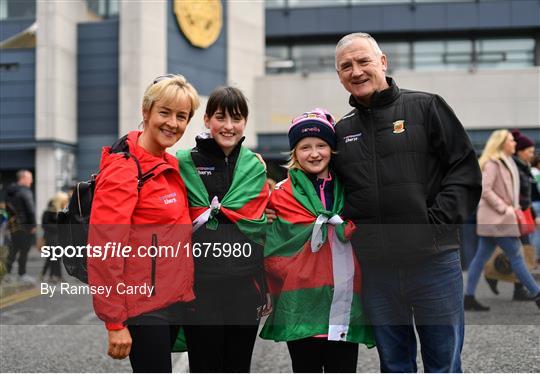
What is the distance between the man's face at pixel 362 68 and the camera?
309cm

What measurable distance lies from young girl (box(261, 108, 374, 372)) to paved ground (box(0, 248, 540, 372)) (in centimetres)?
148

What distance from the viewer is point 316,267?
10.6ft

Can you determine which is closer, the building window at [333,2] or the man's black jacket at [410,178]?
the man's black jacket at [410,178]

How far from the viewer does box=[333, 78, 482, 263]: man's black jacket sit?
9.68 ft

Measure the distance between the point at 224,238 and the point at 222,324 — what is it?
1.52 feet

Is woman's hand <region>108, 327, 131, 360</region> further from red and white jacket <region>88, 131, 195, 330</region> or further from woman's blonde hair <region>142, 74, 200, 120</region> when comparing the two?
woman's blonde hair <region>142, 74, 200, 120</region>

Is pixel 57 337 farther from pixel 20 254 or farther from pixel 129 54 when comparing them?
pixel 129 54

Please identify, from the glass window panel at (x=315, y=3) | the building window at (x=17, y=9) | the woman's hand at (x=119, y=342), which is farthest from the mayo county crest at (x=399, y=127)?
the glass window panel at (x=315, y=3)

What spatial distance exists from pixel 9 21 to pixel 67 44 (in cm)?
371

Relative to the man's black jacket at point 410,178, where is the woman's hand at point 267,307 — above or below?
below

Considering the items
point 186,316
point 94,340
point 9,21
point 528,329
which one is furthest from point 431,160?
point 9,21

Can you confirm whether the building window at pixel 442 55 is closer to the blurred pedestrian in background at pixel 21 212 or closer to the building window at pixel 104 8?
the building window at pixel 104 8

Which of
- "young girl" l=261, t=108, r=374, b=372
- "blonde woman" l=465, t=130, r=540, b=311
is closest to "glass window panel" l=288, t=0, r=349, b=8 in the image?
"blonde woman" l=465, t=130, r=540, b=311

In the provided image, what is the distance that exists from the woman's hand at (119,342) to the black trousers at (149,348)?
106 millimetres
